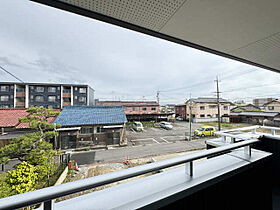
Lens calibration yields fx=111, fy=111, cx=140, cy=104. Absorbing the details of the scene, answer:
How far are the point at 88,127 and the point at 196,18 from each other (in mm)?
6031

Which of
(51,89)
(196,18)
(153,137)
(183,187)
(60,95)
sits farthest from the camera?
(60,95)

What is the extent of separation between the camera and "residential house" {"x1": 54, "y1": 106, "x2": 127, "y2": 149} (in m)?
5.24

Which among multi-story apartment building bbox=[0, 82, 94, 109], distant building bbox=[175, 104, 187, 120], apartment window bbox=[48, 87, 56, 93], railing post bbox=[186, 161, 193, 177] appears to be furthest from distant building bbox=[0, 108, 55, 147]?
distant building bbox=[175, 104, 187, 120]

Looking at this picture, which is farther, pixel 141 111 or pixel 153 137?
pixel 141 111

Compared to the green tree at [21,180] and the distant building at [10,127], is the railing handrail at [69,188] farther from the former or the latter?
the distant building at [10,127]

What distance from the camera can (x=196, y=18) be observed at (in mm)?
820

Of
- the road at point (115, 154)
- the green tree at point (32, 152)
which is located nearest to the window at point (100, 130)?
the road at point (115, 154)

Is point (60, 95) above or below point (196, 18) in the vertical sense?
above

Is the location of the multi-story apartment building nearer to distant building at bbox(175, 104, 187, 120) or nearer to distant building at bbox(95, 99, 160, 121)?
distant building at bbox(95, 99, 160, 121)

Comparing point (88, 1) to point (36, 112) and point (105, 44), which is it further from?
point (36, 112)

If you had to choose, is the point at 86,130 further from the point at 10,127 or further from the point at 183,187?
the point at 183,187

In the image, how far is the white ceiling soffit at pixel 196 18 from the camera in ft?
2.32

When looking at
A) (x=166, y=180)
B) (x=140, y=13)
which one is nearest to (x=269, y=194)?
(x=166, y=180)

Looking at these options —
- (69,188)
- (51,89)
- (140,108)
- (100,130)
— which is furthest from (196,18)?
(140,108)
